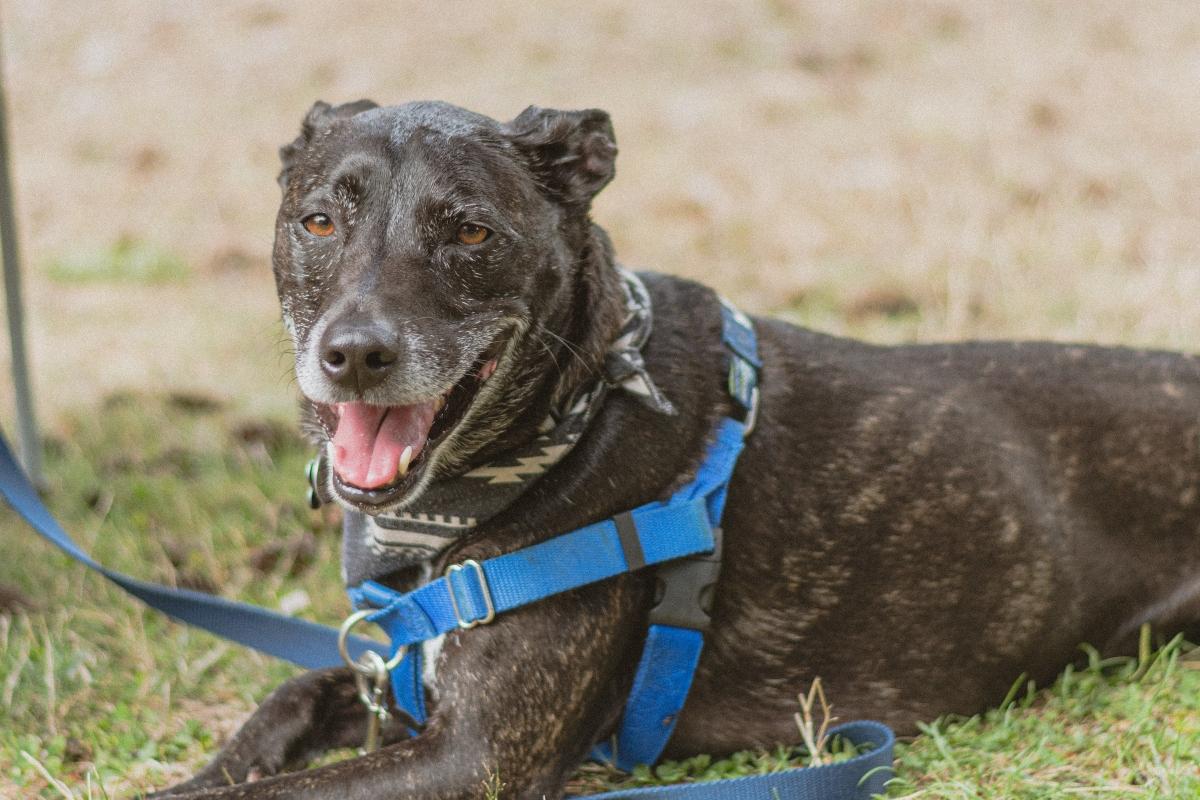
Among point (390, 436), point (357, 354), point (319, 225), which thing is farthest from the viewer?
point (319, 225)

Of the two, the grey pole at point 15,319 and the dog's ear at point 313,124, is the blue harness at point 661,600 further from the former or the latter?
the grey pole at point 15,319

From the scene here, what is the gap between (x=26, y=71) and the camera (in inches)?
498

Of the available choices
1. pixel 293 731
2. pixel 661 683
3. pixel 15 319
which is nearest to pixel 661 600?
pixel 661 683

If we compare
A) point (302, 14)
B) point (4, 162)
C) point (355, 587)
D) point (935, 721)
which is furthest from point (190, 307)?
point (935, 721)

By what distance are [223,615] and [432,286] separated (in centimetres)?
134

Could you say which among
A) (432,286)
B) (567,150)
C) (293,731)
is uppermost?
(567,150)

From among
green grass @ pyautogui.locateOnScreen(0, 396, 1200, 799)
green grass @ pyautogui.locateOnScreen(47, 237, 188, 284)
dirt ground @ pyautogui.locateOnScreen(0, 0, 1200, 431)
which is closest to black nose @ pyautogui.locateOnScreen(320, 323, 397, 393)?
green grass @ pyautogui.locateOnScreen(0, 396, 1200, 799)

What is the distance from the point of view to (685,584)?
318cm

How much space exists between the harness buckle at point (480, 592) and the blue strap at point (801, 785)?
0.52 meters

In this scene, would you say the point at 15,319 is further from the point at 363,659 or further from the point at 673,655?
the point at 673,655

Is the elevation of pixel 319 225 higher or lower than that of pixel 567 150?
lower

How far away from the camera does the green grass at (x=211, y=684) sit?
3.25 metres

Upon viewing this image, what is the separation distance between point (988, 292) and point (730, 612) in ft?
15.6

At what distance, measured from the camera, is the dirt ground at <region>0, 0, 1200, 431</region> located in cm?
767
